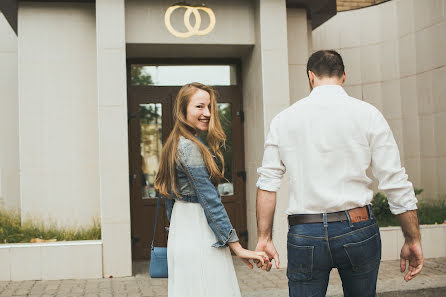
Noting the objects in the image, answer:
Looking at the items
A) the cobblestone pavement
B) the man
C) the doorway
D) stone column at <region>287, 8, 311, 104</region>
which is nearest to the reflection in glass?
the doorway

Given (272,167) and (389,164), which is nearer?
(389,164)

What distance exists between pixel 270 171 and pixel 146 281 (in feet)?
14.4

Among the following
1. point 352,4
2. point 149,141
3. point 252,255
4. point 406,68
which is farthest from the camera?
point 352,4

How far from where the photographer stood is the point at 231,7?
7.87 meters

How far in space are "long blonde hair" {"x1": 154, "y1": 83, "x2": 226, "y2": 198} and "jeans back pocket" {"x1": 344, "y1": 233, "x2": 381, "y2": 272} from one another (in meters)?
0.91

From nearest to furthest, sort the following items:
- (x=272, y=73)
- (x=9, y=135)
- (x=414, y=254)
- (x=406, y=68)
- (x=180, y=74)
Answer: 1. (x=414, y=254)
2. (x=272, y=73)
3. (x=9, y=135)
4. (x=180, y=74)
5. (x=406, y=68)

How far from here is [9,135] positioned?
26.9ft

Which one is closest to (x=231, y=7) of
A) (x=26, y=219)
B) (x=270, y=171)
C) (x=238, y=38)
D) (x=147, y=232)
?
(x=238, y=38)

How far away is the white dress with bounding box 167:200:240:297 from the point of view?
3.07 meters

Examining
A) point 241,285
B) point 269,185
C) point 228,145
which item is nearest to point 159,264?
point 269,185

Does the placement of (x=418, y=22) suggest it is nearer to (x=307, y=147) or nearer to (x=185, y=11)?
(x=185, y=11)

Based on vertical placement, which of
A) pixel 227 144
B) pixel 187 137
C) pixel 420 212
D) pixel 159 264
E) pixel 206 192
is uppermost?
pixel 227 144

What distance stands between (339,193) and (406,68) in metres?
8.16

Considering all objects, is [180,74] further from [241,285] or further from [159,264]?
[159,264]
